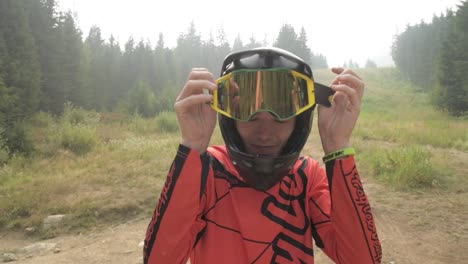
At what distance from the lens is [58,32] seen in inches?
1064

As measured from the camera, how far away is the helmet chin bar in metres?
1.54

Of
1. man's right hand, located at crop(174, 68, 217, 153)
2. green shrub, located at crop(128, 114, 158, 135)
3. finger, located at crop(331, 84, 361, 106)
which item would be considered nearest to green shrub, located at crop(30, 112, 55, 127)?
green shrub, located at crop(128, 114, 158, 135)

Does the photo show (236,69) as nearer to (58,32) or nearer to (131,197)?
(131,197)

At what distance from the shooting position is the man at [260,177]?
149 cm

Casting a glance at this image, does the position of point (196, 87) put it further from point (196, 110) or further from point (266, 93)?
point (266, 93)

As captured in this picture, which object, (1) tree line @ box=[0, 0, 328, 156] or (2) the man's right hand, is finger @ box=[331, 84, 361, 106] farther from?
(1) tree line @ box=[0, 0, 328, 156]

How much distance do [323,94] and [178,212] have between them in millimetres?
901

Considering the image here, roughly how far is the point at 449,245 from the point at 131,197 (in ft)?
19.1

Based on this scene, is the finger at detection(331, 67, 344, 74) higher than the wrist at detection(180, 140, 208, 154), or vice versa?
the finger at detection(331, 67, 344, 74)

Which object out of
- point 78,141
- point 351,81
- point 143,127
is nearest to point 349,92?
point 351,81

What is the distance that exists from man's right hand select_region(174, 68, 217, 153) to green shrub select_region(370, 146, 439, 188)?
22.0 ft

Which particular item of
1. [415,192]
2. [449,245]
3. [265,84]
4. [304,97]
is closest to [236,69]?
[265,84]

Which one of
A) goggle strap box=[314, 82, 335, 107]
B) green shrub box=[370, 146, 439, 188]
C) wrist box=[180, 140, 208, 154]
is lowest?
green shrub box=[370, 146, 439, 188]

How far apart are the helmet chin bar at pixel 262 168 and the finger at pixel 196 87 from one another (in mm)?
331
